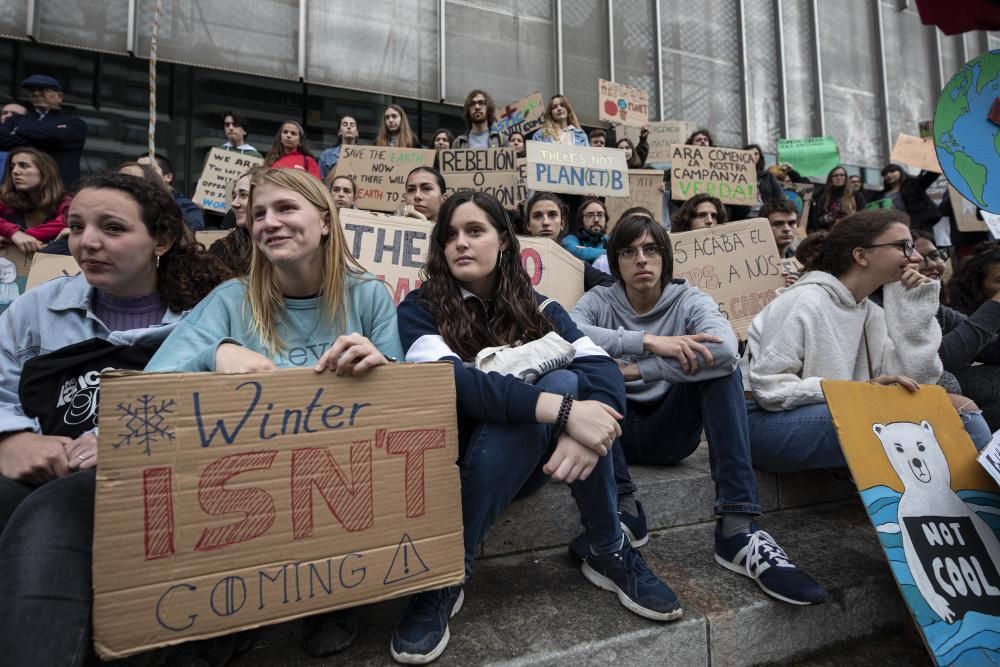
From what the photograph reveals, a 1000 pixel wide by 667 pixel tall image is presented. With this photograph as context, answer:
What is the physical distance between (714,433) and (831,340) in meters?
0.76

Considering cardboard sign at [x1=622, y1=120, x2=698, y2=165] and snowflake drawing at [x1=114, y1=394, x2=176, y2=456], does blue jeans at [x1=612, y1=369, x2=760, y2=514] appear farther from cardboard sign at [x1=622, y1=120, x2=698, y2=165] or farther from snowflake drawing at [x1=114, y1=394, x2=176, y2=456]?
cardboard sign at [x1=622, y1=120, x2=698, y2=165]

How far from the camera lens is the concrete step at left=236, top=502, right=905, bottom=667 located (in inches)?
59.0

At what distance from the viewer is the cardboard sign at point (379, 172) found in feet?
16.7

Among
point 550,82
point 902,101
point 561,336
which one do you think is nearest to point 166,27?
point 550,82

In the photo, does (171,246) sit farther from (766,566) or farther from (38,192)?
(38,192)

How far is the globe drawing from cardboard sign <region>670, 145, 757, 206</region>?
3.41 m

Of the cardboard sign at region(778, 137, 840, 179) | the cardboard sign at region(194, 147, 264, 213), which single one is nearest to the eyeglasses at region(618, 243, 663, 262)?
A: the cardboard sign at region(194, 147, 264, 213)

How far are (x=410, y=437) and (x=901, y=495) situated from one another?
1561 mm

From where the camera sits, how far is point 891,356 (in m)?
2.52

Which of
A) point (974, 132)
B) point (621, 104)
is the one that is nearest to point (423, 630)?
point (974, 132)

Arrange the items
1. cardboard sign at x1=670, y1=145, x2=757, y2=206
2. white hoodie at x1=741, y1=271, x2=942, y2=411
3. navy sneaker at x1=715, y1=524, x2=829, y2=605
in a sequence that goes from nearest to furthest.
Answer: navy sneaker at x1=715, y1=524, x2=829, y2=605, white hoodie at x1=741, y1=271, x2=942, y2=411, cardboard sign at x1=670, y1=145, x2=757, y2=206

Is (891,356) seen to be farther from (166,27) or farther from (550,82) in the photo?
(166,27)

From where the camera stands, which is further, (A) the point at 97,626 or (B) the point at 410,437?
(B) the point at 410,437

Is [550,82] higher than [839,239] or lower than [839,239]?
higher
